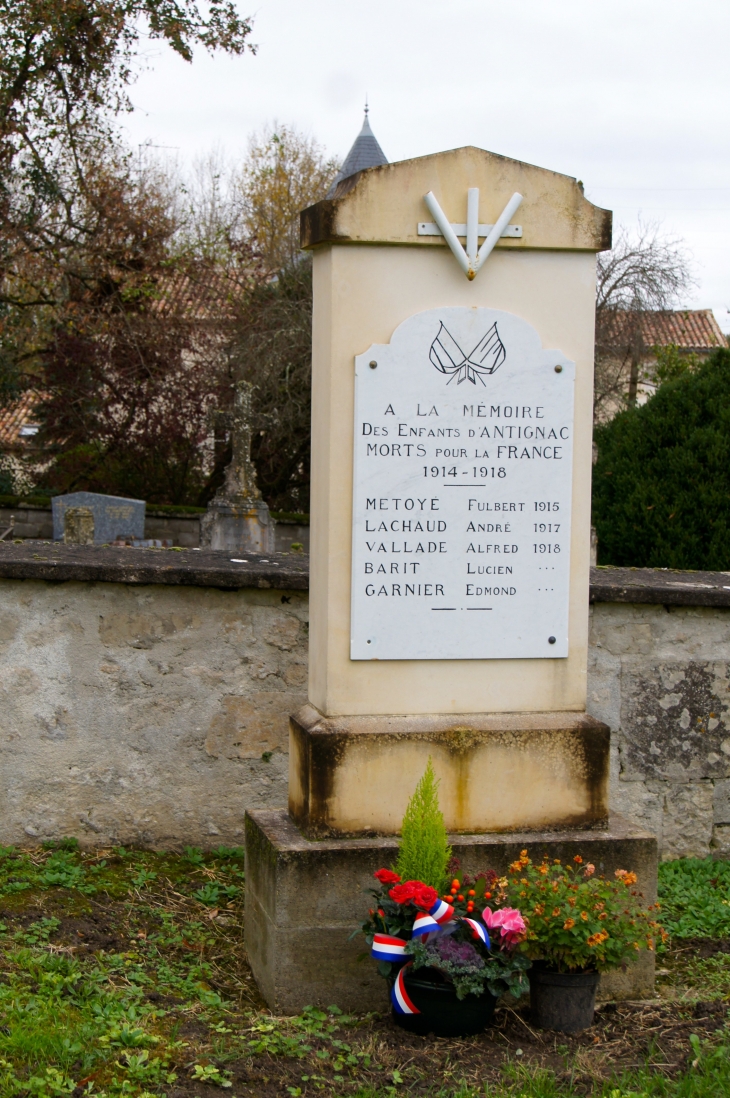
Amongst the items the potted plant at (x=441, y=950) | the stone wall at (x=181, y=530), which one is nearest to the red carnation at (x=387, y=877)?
the potted plant at (x=441, y=950)

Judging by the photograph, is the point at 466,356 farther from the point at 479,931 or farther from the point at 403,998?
the point at 403,998

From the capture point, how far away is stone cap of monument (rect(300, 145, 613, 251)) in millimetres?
3352

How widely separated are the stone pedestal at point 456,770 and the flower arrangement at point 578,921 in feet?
1.11

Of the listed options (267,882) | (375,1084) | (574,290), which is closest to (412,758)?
(267,882)

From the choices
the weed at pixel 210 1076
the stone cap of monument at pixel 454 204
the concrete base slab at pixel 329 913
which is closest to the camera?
the weed at pixel 210 1076

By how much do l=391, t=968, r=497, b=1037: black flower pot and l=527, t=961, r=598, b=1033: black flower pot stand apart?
0.18m

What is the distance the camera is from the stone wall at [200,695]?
446 cm

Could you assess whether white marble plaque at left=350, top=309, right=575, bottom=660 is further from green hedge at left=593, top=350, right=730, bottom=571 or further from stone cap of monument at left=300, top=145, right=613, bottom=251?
green hedge at left=593, top=350, right=730, bottom=571

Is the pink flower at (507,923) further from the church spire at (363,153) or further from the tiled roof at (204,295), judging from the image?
the church spire at (363,153)

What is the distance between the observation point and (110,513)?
1655 cm

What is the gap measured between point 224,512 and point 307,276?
705 centimetres

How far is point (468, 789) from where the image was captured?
3.47 metres

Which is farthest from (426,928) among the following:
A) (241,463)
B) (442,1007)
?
(241,463)

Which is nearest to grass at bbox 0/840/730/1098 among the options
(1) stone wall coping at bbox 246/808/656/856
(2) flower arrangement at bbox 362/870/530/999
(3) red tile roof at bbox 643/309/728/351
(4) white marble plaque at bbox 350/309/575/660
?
(2) flower arrangement at bbox 362/870/530/999
